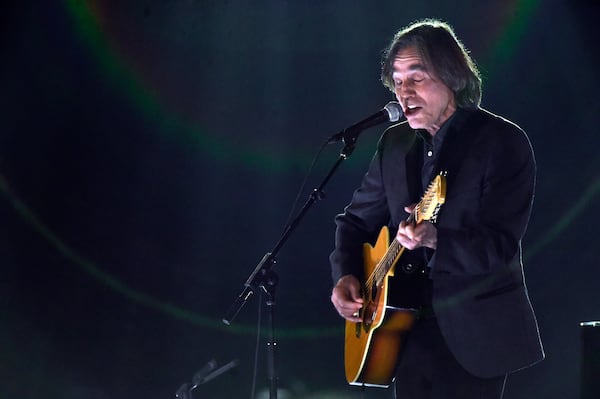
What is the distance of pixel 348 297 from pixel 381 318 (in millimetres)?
386

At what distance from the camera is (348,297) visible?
9.11 feet

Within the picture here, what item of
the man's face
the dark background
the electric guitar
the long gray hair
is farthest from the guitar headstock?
the dark background

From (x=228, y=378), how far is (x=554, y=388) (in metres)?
2.12

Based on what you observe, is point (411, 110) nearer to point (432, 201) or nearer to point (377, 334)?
point (432, 201)

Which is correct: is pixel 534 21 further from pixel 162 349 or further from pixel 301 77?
pixel 162 349

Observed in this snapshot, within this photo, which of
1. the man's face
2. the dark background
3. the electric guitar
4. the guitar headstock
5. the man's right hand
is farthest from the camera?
the dark background

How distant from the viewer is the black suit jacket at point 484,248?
2.14 metres

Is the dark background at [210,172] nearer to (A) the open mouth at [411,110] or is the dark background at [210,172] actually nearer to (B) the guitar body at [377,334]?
(B) the guitar body at [377,334]

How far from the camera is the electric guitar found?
7.64 feet

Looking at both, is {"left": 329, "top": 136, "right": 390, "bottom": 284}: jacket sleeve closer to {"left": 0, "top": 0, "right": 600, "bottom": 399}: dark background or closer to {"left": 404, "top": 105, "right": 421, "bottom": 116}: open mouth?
{"left": 404, "top": 105, "right": 421, "bottom": 116}: open mouth

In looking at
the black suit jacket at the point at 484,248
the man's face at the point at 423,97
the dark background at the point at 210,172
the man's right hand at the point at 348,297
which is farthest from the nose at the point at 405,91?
the dark background at the point at 210,172

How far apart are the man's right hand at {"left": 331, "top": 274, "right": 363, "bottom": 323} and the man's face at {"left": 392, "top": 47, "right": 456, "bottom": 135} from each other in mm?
660

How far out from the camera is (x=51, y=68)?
15.5 feet

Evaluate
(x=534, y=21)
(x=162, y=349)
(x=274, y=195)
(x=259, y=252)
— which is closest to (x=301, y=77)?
(x=274, y=195)
